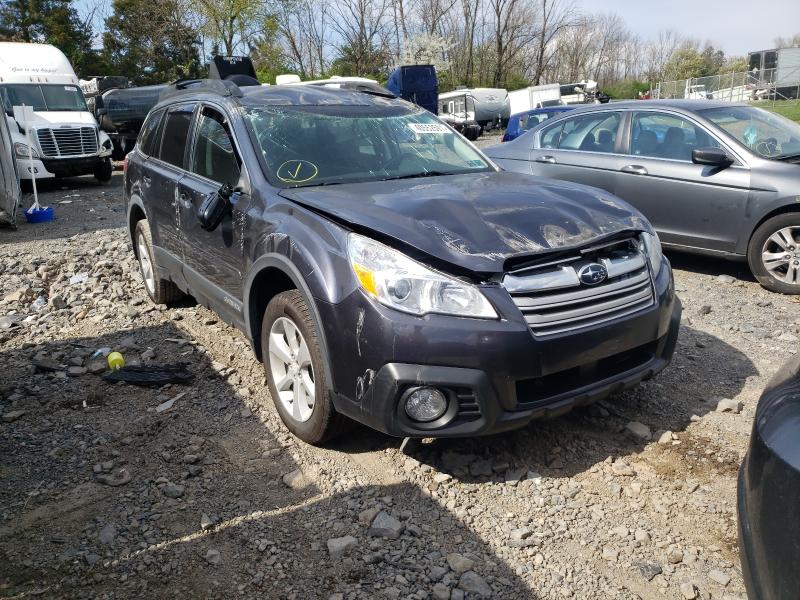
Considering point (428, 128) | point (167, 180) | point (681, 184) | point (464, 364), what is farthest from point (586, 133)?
point (464, 364)

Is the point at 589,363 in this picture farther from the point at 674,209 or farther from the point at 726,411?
the point at 674,209

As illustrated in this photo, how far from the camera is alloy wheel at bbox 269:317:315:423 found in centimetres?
335

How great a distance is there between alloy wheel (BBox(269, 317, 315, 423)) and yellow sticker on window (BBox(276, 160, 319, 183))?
85 cm

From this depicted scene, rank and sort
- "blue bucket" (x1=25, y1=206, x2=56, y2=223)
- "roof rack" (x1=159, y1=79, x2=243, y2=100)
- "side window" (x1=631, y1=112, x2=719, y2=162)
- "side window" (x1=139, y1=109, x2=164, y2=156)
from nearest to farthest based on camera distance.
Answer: "roof rack" (x1=159, y1=79, x2=243, y2=100), "side window" (x1=139, y1=109, x2=164, y2=156), "side window" (x1=631, y1=112, x2=719, y2=162), "blue bucket" (x1=25, y1=206, x2=56, y2=223)

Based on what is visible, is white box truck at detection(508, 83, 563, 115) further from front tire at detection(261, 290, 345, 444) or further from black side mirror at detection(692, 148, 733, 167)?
front tire at detection(261, 290, 345, 444)

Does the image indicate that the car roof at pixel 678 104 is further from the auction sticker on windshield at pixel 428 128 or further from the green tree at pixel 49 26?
the green tree at pixel 49 26

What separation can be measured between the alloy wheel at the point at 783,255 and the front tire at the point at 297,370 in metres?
4.45

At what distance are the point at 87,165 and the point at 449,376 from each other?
584 inches

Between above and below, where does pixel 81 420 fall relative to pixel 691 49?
below

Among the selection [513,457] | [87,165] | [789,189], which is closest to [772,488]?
[513,457]

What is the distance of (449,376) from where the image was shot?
278cm

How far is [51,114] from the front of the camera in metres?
15.1

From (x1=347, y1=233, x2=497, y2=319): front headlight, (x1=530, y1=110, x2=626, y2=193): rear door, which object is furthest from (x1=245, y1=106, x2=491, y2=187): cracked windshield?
(x1=530, y1=110, x2=626, y2=193): rear door

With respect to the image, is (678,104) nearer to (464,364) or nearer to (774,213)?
(774,213)
